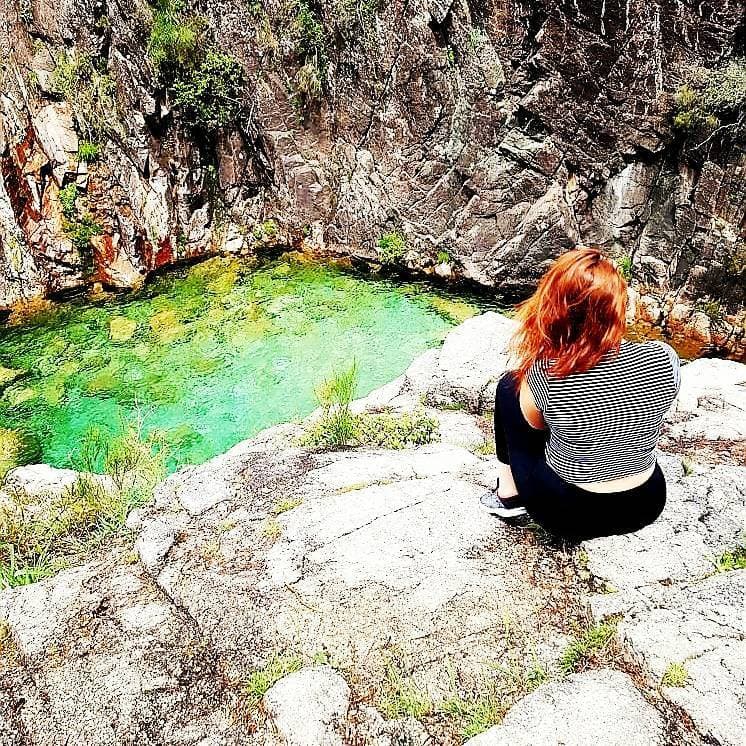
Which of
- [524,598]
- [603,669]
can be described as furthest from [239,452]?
[603,669]

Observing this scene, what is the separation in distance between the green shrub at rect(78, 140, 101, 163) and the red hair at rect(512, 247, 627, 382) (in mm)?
12067

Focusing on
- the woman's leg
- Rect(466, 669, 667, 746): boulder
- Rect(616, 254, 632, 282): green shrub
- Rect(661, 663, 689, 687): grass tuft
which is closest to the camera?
Rect(466, 669, 667, 746): boulder

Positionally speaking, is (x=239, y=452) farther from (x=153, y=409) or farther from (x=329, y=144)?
(x=329, y=144)

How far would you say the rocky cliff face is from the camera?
10109 mm

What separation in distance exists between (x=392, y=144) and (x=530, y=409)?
10.5 meters

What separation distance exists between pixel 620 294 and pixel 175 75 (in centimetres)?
1274

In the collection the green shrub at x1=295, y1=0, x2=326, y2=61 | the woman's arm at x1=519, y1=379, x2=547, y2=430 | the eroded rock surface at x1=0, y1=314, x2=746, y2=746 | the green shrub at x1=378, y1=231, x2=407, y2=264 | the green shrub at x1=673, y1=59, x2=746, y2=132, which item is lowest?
the green shrub at x1=378, y1=231, x2=407, y2=264

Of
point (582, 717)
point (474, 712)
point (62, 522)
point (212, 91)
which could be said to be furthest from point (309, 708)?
point (212, 91)

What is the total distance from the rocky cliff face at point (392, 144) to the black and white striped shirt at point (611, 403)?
28.0ft

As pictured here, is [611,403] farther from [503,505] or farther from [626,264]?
[626,264]

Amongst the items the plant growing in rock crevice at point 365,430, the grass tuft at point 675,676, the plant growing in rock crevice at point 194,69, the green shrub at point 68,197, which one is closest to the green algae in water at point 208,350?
the green shrub at point 68,197

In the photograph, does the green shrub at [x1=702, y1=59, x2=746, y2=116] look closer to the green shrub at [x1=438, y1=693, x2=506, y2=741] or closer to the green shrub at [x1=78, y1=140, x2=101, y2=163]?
the green shrub at [x1=438, y1=693, x2=506, y2=741]

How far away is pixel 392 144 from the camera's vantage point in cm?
1245

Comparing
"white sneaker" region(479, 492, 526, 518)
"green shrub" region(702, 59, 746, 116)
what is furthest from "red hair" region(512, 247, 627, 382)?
"green shrub" region(702, 59, 746, 116)
